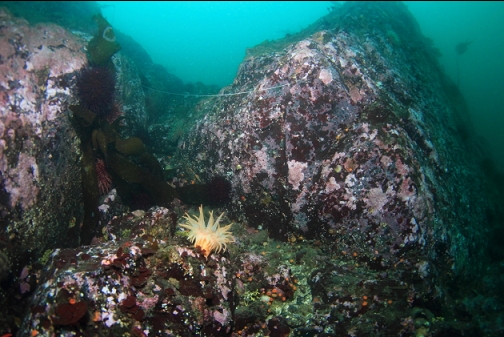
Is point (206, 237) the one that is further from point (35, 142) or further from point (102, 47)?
point (102, 47)

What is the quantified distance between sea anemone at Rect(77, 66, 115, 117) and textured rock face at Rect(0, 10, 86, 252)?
23cm

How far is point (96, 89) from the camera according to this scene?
520 centimetres

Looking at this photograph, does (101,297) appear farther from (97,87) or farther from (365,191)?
(97,87)

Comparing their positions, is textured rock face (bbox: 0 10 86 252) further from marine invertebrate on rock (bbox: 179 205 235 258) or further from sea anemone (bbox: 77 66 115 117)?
marine invertebrate on rock (bbox: 179 205 235 258)

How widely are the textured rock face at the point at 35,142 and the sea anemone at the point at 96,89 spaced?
9.1 inches

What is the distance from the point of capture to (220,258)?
3.56 meters

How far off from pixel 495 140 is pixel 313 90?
2128cm

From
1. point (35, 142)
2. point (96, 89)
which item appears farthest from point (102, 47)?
point (35, 142)

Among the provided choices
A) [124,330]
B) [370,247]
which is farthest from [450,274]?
[124,330]

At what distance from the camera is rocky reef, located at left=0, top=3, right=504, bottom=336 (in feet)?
9.71

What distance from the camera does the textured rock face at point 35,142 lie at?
3559mm

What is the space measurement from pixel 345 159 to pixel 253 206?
1.92m

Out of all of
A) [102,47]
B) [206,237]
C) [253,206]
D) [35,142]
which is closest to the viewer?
[206,237]

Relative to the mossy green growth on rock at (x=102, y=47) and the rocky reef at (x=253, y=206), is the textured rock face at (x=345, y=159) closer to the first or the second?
the rocky reef at (x=253, y=206)
